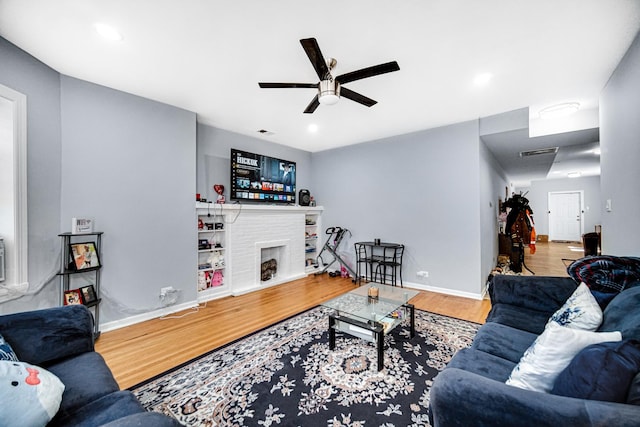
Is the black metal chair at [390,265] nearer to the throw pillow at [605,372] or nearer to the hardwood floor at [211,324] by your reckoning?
the hardwood floor at [211,324]

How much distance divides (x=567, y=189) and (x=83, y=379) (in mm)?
13041

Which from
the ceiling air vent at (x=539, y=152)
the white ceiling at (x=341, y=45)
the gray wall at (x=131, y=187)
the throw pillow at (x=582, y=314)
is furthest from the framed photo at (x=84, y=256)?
the ceiling air vent at (x=539, y=152)

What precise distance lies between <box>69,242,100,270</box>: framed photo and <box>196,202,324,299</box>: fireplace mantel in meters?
1.24

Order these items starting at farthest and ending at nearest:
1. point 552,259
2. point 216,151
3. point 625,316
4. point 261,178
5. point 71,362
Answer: point 552,259 < point 261,178 < point 216,151 < point 71,362 < point 625,316

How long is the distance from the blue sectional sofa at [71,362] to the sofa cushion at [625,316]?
71.0 inches

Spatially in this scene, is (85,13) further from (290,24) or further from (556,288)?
(556,288)

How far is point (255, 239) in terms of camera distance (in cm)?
436

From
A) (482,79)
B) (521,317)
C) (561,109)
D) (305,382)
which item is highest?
(482,79)

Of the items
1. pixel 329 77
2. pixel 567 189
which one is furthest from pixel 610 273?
pixel 567 189

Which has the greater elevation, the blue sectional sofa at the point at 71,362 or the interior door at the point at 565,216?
the interior door at the point at 565,216

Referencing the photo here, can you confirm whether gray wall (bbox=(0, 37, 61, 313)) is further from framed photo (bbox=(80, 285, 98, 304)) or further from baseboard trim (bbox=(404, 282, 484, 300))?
baseboard trim (bbox=(404, 282, 484, 300))

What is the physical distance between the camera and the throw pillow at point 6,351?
1.18 m

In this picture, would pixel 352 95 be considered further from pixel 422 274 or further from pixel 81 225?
pixel 422 274

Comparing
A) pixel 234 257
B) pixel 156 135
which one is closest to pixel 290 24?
pixel 156 135
